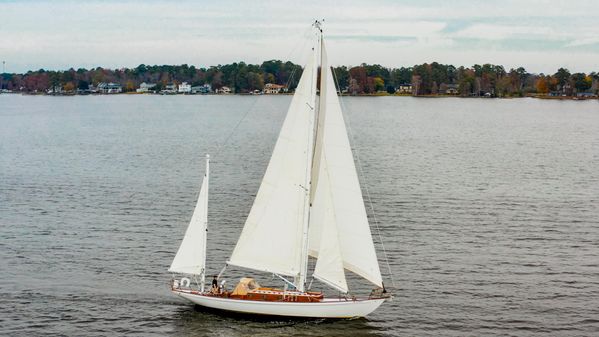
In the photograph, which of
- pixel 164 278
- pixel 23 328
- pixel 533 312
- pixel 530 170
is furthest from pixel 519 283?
pixel 530 170

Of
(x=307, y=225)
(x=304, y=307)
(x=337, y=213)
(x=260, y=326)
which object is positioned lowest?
(x=260, y=326)

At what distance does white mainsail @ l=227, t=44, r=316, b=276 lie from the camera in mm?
43219

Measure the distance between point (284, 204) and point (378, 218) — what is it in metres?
27.2

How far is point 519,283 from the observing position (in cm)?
5281

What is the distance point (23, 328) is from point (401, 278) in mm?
24174

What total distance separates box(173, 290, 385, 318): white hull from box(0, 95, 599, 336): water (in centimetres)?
68

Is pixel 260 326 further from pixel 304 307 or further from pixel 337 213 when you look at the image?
pixel 337 213

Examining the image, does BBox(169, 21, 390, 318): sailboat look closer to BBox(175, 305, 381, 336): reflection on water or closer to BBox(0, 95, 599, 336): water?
BBox(175, 305, 381, 336): reflection on water

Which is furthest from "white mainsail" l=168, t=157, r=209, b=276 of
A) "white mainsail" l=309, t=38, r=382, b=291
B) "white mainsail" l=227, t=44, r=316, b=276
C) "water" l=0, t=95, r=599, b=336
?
"white mainsail" l=309, t=38, r=382, b=291

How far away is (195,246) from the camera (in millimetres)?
45719

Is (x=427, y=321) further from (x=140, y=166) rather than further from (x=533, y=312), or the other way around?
(x=140, y=166)

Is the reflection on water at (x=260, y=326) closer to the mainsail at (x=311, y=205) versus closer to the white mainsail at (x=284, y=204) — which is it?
the mainsail at (x=311, y=205)

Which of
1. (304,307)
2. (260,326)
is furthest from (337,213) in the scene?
(260,326)

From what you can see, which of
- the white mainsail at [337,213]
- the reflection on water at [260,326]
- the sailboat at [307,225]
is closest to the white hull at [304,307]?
the sailboat at [307,225]
